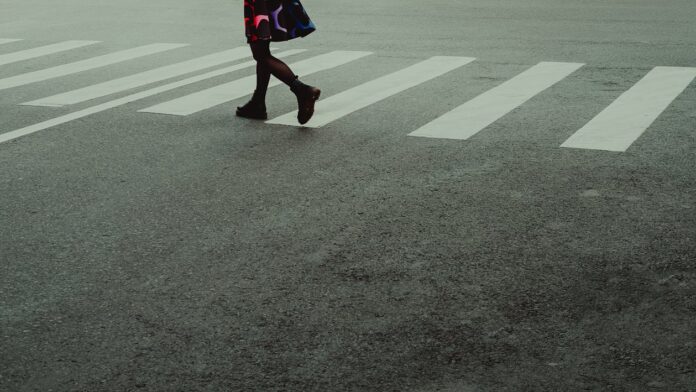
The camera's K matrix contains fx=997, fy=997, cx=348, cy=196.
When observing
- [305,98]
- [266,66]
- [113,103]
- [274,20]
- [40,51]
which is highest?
[274,20]

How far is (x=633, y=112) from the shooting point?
8375 mm

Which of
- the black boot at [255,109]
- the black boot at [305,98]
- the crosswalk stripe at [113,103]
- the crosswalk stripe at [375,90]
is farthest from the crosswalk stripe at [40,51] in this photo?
the black boot at [305,98]

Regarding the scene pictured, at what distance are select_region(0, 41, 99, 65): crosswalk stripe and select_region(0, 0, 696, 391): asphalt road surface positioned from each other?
25.4 inches

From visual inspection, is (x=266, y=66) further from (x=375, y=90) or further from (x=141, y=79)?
(x=141, y=79)

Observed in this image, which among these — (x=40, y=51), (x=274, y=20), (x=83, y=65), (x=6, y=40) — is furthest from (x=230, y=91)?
(x=6, y=40)

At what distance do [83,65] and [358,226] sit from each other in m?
6.72

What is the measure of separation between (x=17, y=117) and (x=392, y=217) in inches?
174

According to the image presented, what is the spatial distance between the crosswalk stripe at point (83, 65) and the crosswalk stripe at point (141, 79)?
31.9 inches

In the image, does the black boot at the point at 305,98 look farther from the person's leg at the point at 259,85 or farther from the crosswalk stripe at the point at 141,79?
the crosswalk stripe at the point at 141,79

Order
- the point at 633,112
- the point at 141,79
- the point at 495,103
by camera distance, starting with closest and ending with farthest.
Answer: the point at 633,112 → the point at 495,103 → the point at 141,79

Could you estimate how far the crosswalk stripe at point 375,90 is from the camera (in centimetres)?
865

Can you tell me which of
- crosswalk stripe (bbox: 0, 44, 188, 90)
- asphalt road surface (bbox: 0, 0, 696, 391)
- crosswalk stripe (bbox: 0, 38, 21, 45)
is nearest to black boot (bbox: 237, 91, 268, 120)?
asphalt road surface (bbox: 0, 0, 696, 391)

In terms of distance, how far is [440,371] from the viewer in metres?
3.93

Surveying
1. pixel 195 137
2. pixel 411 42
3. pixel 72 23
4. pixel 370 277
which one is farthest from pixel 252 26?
pixel 72 23
